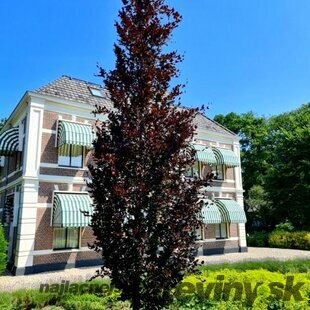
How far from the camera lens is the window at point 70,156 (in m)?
17.4

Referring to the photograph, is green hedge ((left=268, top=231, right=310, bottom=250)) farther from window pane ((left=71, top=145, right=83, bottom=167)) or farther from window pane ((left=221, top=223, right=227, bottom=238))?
window pane ((left=71, top=145, right=83, bottom=167))

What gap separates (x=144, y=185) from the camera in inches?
247

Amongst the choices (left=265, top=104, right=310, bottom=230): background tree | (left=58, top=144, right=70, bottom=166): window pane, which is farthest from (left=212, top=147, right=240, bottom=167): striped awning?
(left=58, top=144, right=70, bottom=166): window pane

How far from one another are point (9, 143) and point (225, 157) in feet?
50.3

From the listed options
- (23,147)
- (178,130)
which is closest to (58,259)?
(23,147)

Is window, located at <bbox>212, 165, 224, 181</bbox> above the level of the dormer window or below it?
below

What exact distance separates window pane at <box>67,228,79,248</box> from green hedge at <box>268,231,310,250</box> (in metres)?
18.8

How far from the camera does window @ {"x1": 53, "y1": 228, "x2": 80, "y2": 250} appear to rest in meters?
16.5

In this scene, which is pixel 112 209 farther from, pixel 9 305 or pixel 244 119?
pixel 244 119

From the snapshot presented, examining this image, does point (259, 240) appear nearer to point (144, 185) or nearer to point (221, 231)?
point (221, 231)

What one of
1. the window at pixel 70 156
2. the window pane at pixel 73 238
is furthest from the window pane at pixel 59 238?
the window at pixel 70 156

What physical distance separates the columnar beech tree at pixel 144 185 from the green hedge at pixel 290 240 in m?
23.3

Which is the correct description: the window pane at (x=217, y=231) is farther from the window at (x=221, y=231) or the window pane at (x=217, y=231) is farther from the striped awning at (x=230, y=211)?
the striped awning at (x=230, y=211)

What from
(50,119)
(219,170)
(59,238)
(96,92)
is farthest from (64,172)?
(219,170)
